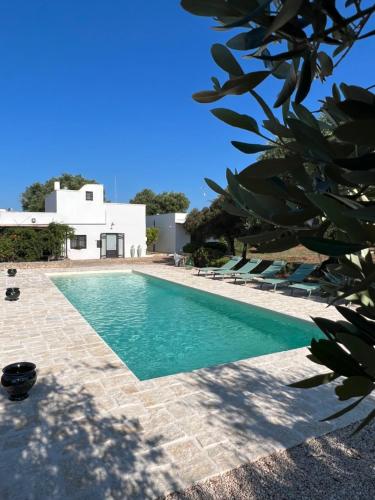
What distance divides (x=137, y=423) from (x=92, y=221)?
27.6 meters

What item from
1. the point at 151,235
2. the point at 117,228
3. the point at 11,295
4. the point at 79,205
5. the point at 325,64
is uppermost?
the point at 79,205

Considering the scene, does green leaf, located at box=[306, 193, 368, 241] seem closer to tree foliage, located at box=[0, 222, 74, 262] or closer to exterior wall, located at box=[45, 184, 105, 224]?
tree foliage, located at box=[0, 222, 74, 262]

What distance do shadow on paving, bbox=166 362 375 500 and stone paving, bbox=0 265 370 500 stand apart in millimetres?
24

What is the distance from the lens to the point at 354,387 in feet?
3.15

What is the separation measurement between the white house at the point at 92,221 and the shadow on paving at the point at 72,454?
25.6 metres

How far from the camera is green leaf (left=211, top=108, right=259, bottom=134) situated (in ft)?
3.68

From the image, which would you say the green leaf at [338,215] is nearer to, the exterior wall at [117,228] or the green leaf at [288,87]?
the green leaf at [288,87]

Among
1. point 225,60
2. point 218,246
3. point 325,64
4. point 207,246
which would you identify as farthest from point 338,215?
point 218,246

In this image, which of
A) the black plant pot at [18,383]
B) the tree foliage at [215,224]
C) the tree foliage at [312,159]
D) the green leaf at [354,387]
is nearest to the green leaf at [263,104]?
the tree foliage at [312,159]

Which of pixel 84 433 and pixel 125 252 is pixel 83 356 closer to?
pixel 84 433

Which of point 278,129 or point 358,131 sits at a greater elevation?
point 278,129

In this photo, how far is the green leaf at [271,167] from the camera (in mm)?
974

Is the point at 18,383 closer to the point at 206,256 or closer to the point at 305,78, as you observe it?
the point at 305,78

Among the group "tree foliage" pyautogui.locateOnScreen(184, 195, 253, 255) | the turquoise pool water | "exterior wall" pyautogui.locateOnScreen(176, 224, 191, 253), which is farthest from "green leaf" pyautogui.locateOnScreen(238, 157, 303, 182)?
"exterior wall" pyautogui.locateOnScreen(176, 224, 191, 253)
